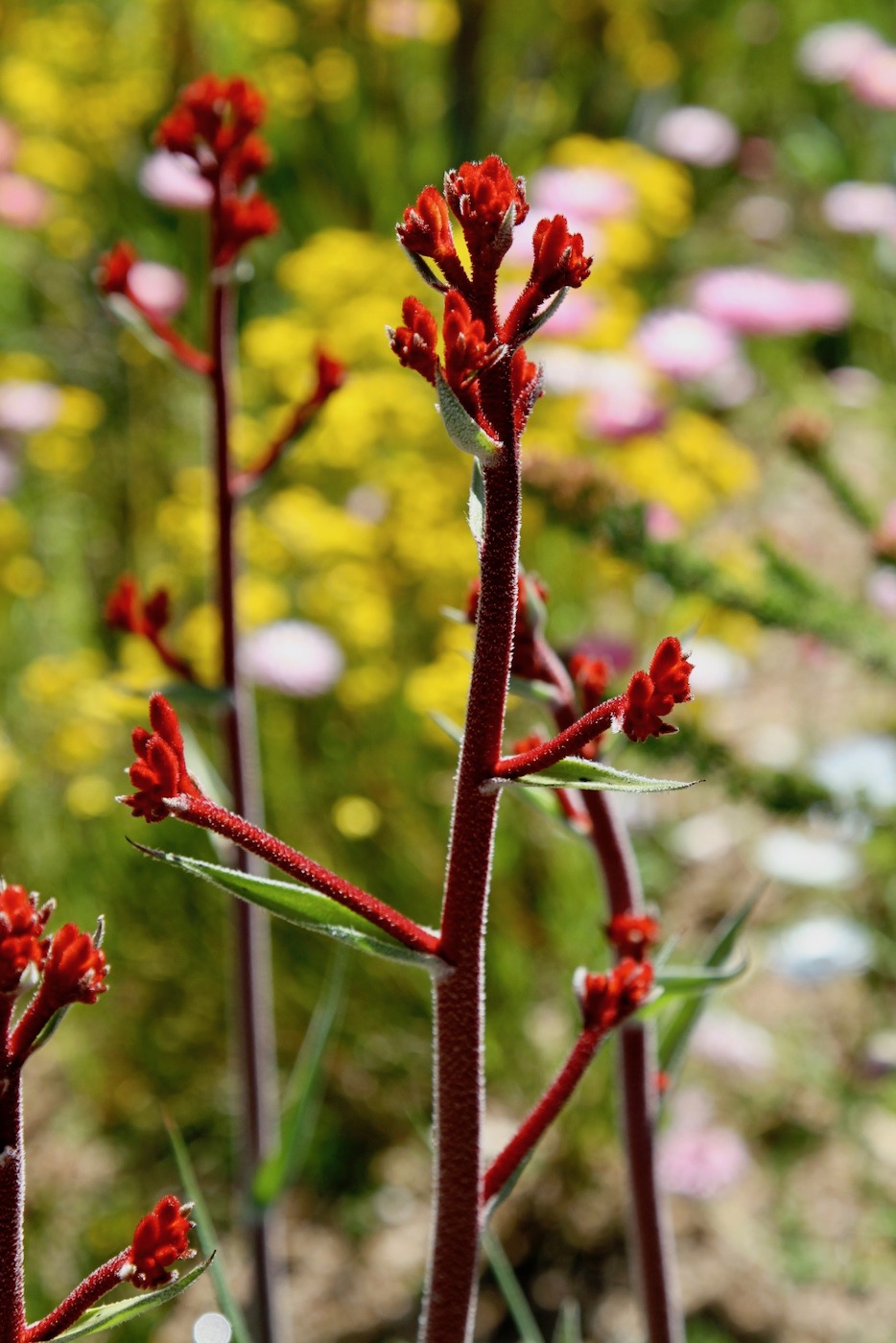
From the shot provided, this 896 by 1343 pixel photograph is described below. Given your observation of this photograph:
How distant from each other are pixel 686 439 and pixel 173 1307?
4.13 feet

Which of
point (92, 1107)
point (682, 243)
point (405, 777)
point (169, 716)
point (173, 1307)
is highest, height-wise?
point (682, 243)

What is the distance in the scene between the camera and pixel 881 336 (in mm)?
3094

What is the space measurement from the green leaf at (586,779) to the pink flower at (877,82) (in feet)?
8.82

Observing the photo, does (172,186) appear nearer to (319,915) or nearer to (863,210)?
(863,210)

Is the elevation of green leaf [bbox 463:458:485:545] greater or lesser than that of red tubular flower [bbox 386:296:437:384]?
lesser

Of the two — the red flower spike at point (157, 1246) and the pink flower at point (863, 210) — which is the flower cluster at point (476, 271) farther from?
the pink flower at point (863, 210)

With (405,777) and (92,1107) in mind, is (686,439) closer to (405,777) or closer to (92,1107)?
(405,777)

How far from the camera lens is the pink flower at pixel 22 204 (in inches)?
105

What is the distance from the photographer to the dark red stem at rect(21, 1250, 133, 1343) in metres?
0.44

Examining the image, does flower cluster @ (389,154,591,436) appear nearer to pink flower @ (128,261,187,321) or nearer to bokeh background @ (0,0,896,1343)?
bokeh background @ (0,0,896,1343)

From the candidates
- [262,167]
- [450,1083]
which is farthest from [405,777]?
[450,1083]

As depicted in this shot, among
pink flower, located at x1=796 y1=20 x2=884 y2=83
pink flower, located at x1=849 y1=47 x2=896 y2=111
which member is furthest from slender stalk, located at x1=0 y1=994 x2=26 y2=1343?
pink flower, located at x1=796 y1=20 x2=884 y2=83

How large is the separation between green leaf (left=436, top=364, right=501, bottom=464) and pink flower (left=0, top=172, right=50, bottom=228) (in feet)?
8.19

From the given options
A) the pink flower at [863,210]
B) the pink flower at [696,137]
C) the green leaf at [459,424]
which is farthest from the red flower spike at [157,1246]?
the pink flower at [696,137]
